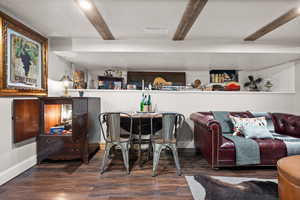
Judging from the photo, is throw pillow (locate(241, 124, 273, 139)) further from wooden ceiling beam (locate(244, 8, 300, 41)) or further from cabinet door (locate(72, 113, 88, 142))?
cabinet door (locate(72, 113, 88, 142))

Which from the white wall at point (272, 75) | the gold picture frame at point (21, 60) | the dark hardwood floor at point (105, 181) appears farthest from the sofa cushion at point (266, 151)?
the gold picture frame at point (21, 60)

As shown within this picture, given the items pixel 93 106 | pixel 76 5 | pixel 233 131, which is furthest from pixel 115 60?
pixel 233 131

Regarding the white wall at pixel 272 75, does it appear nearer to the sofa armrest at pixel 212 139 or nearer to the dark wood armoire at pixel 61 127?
the dark wood armoire at pixel 61 127

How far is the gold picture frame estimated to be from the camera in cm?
230

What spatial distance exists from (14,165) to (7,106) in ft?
2.68

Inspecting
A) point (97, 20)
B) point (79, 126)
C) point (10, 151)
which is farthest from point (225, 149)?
point (10, 151)

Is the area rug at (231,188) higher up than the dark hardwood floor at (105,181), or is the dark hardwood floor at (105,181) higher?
the area rug at (231,188)

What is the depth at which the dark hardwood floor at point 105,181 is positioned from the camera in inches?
80.0

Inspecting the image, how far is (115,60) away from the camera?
3879 mm

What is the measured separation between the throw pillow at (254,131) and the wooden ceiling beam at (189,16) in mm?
1851

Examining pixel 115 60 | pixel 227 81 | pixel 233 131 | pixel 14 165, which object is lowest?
pixel 14 165

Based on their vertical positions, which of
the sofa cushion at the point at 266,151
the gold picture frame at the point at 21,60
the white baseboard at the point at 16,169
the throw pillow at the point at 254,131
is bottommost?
the white baseboard at the point at 16,169

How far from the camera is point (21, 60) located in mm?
2592

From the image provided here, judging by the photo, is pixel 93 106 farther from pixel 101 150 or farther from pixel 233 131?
pixel 233 131
